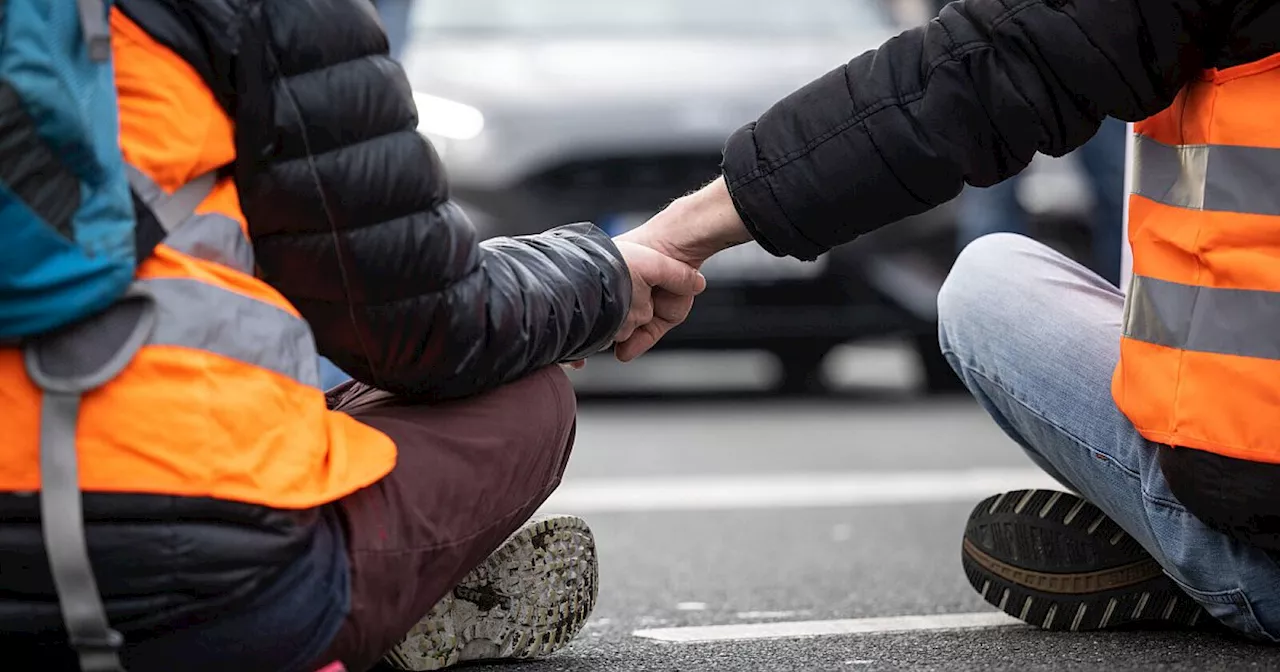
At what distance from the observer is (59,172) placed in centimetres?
142

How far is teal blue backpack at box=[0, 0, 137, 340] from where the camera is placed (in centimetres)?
138

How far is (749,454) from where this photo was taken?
4691 millimetres

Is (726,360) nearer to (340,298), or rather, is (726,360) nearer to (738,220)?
(738,220)

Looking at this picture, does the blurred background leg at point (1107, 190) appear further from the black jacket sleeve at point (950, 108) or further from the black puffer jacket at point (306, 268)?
the black puffer jacket at point (306, 268)

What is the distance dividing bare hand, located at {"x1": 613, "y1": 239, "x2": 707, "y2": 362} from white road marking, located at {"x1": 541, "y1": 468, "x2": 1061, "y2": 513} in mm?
1588

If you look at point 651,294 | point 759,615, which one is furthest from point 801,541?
point 651,294

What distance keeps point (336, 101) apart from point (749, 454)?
126 inches

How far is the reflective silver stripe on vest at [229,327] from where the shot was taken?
150cm

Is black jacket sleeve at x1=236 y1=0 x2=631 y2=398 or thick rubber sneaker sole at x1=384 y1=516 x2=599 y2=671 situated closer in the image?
black jacket sleeve at x1=236 y1=0 x2=631 y2=398

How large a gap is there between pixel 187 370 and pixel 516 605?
0.77 m

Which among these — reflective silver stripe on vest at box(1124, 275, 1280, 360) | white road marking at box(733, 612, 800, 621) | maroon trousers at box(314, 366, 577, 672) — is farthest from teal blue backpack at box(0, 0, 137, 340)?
white road marking at box(733, 612, 800, 621)

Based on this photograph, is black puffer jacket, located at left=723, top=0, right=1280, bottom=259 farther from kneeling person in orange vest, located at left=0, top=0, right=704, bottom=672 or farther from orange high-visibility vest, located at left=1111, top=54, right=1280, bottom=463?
kneeling person in orange vest, located at left=0, top=0, right=704, bottom=672

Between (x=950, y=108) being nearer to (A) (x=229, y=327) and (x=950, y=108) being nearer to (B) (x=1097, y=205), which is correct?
(A) (x=229, y=327)

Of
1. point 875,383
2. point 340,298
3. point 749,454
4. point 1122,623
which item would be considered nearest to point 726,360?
point 875,383
